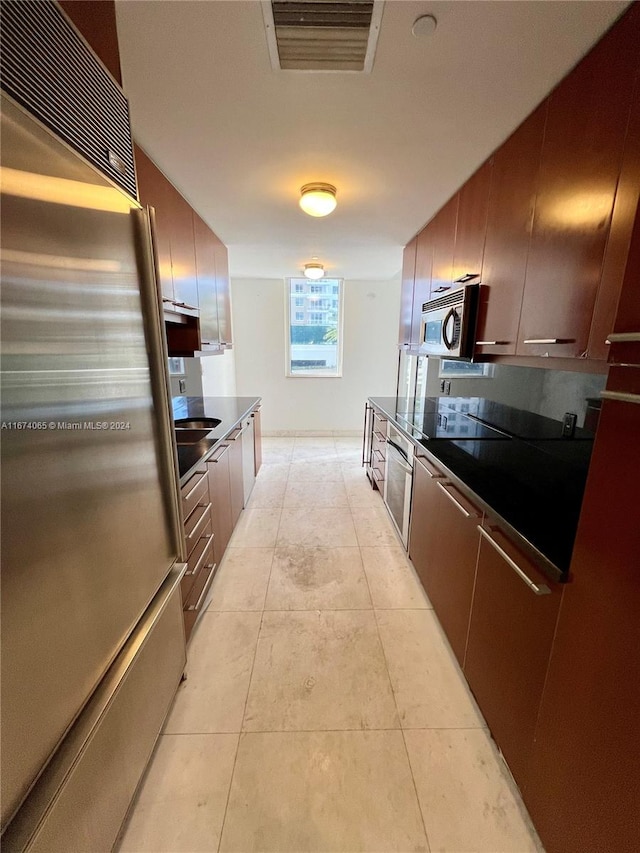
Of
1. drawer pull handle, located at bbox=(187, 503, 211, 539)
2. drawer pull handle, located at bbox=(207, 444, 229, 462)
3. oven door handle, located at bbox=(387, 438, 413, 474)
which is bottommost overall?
drawer pull handle, located at bbox=(187, 503, 211, 539)

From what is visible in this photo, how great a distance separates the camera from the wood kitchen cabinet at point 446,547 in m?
1.43

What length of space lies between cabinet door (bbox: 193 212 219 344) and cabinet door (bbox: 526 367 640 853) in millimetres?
2440

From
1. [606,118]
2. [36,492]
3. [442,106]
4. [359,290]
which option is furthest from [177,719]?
[359,290]

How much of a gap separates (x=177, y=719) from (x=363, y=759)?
0.77 meters

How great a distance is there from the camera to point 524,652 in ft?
3.43

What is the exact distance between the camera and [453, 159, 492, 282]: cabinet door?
1.71m

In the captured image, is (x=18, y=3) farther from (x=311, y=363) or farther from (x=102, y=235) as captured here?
(x=311, y=363)

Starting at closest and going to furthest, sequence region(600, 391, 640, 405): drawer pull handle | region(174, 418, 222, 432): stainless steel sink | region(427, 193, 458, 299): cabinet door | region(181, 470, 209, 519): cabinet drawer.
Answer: region(600, 391, 640, 405): drawer pull handle → region(181, 470, 209, 519): cabinet drawer → region(427, 193, 458, 299): cabinet door → region(174, 418, 222, 432): stainless steel sink

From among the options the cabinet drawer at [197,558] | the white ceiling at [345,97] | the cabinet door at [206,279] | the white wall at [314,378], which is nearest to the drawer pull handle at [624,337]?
the white ceiling at [345,97]

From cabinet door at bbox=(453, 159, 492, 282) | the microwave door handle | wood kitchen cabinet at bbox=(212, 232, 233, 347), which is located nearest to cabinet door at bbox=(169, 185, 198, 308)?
wood kitchen cabinet at bbox=(212, 232, 233, 347)

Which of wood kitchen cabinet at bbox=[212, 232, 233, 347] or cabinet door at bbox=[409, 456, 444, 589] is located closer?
cabinet door at bbox=[409, 456, 444, 589]

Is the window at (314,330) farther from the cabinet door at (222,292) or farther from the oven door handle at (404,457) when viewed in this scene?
the oven door handle at (404,457)

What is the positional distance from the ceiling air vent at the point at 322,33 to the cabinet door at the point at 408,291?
6.32ft

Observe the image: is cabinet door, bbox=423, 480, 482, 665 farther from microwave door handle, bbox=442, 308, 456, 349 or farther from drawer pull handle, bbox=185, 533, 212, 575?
drawer pull handle, bbox=185, 533, 212, 575
